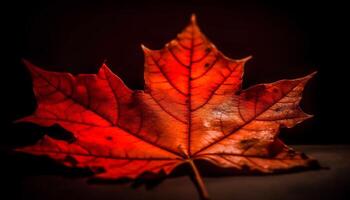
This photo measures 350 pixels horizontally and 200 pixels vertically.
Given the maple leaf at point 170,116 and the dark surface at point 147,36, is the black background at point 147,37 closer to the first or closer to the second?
the dark surface at point 147,36

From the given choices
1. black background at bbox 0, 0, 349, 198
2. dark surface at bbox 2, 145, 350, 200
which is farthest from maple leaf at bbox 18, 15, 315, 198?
black background at bbox 0, 0, 349, 198

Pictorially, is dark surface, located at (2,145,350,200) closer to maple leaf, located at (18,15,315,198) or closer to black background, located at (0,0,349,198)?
maple leaf, located at (18,15,315,198)

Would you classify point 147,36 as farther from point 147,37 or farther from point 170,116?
point 170,116

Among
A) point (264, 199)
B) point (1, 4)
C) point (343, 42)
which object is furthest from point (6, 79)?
point (343, 42)

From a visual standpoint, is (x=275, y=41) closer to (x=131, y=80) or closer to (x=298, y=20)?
(x=298, y=20)

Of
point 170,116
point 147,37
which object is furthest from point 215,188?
point 147,37

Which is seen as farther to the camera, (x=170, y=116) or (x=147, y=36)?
(x=147, y=36)

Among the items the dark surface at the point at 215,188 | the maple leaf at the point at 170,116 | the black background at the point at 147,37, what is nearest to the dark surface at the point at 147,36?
the black background at the point at 147,37
